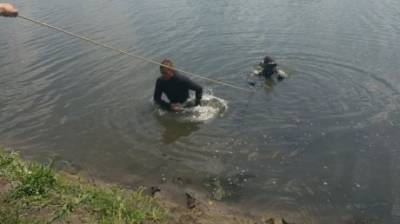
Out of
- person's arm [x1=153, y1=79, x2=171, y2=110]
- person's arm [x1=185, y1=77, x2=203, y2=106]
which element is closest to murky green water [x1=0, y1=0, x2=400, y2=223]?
person's arm [x1=153, y1=79, x2=171, y2=110]

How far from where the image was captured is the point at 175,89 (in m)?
11.0

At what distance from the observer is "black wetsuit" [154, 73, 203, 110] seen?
1073 cm

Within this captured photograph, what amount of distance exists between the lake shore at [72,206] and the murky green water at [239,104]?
1.01 metres

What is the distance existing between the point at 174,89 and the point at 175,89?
0.02 meters

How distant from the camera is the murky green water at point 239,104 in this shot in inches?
323

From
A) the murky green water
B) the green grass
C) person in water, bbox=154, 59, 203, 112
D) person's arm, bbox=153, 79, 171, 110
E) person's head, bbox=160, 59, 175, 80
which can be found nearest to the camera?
the green grass

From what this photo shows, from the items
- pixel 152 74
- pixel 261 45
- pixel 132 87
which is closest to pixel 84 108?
pixel 132 87

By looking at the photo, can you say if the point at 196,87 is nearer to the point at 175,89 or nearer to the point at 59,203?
the point at 175,89

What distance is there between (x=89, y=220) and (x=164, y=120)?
211 inches

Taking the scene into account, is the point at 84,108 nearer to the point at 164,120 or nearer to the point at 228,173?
the point at 164,120

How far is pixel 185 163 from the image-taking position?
8.97 m

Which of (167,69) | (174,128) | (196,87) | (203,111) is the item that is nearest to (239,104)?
(203,111)

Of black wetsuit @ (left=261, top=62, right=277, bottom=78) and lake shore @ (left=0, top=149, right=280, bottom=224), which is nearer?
lake shore @ (left=0, top=149, right=280, bottom=224)

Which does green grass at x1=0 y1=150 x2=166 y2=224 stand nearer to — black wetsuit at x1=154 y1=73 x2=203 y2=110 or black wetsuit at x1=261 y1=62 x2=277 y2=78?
black wetsuit at x1=154 y1=73 x2=203 y2=110
